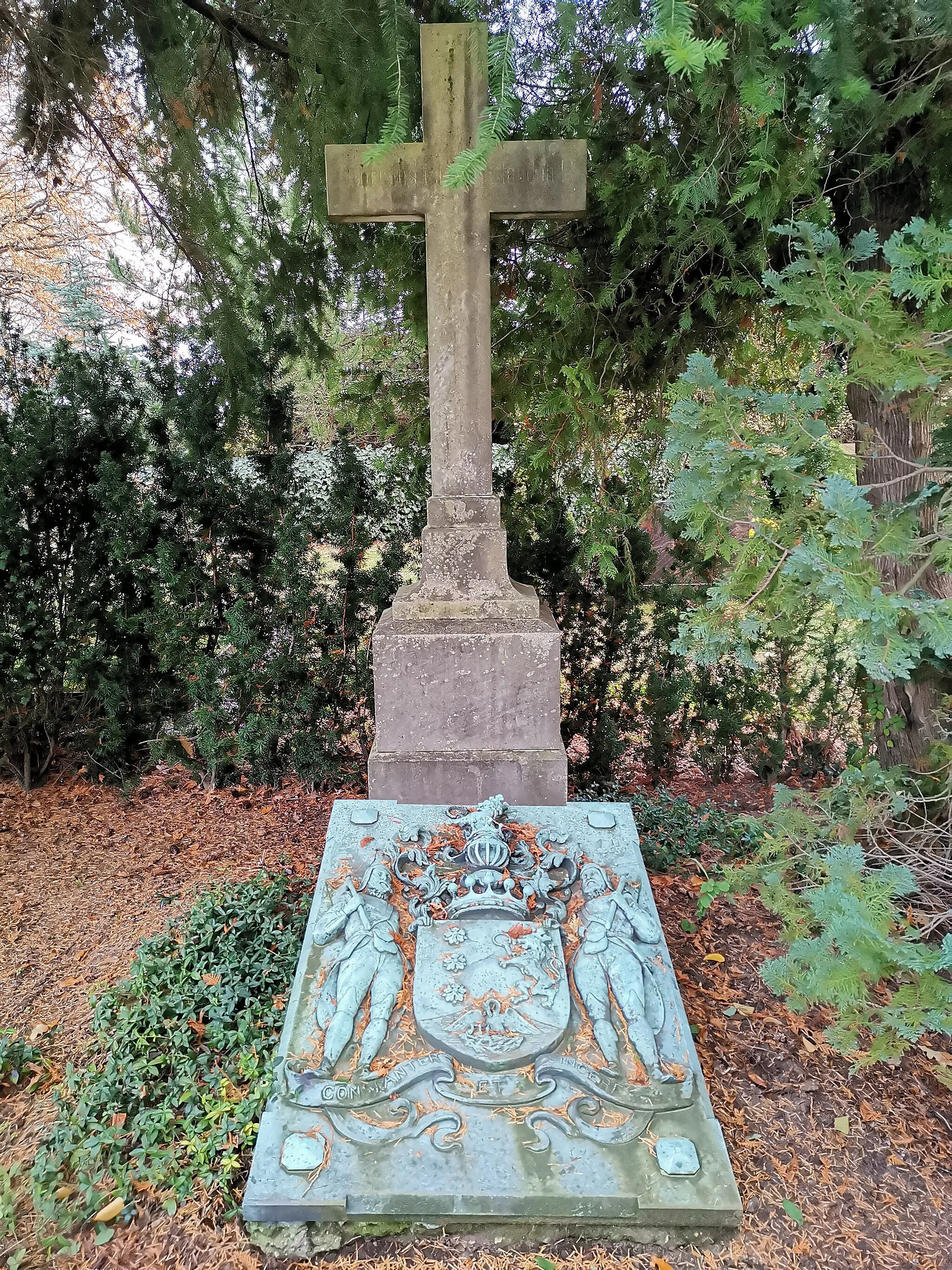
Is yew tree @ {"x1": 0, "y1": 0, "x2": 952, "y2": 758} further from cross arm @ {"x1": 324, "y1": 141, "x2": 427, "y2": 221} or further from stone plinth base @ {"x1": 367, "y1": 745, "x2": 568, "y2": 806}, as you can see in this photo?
stone plinth base @ {"x1": 367, "y1": 745, "x2": 568, "y2": 806}

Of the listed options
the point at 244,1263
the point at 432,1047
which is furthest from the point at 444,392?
the point at 244,1263

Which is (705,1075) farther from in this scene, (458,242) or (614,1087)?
(458,242)

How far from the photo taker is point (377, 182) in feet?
10.0

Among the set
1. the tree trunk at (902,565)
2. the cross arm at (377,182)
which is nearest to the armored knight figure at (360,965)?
the tree trunk at (902,565)

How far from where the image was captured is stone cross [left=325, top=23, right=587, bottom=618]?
3.01 m

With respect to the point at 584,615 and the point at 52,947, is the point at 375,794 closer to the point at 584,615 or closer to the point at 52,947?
the point at 52,947

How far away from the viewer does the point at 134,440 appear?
4613 mm

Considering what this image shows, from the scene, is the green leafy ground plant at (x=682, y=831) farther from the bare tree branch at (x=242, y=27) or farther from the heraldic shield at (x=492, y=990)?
the bare tree branch at (x=242, y=27)

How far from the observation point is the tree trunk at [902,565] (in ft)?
10.7

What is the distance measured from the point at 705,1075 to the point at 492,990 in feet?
2.85

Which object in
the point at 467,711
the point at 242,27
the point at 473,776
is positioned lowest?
the point at 473,776

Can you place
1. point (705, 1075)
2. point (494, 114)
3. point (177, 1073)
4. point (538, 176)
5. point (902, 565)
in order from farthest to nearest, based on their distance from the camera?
point (902, 565)
point (538, 176)
point (705, 1075)
point (177, 1073)
point (494, 114)

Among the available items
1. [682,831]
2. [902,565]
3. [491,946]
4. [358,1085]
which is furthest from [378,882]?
[902,565]

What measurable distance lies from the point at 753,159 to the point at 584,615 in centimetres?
264
